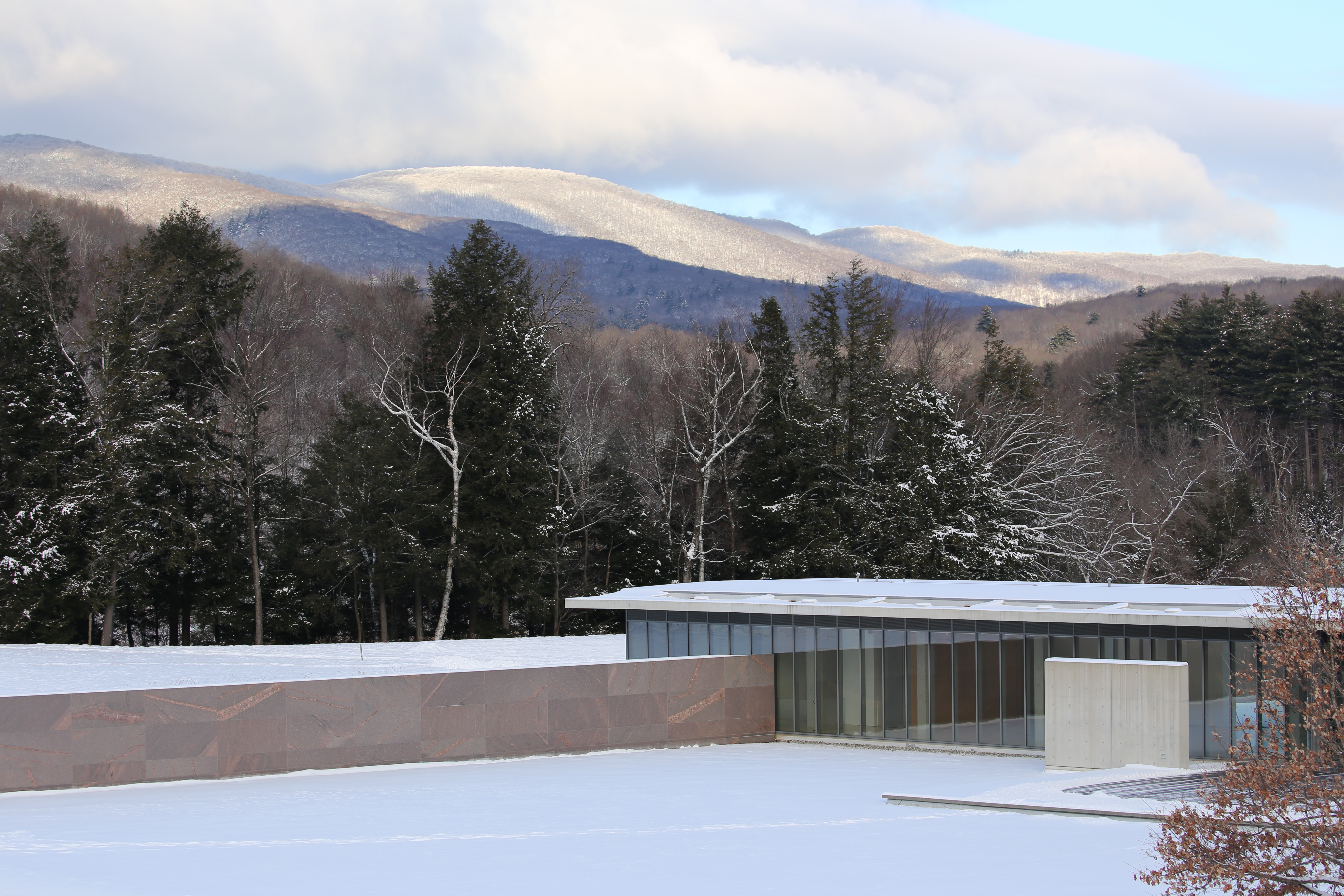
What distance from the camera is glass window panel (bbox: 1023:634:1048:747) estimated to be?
22500 millimetres

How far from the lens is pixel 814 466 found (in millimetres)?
44125

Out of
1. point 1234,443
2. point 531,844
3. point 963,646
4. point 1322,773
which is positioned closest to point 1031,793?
point 1322,773

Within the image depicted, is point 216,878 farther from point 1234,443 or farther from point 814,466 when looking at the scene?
point 1234,443

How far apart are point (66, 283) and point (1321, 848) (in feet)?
140

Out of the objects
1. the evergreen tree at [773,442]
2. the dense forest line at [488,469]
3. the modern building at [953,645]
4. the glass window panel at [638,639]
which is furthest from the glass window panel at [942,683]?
the evergreen tree at [773,442]

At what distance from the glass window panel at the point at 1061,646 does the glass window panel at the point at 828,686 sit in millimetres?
4579

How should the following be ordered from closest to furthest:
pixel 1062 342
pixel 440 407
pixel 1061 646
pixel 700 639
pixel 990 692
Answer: pixel 1061 646
pixel 990 692
pixel 700 639
pixel 440 407
pixel 1062 342

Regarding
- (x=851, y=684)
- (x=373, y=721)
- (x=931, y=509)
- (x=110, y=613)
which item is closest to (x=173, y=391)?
(x=110, y=613)

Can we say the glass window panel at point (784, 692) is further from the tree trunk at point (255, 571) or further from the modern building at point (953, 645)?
the tree trunk at point (255, 571)

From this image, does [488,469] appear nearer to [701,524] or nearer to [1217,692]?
[701,524]

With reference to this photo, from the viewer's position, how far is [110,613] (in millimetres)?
36031

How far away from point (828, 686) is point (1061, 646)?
5.16m

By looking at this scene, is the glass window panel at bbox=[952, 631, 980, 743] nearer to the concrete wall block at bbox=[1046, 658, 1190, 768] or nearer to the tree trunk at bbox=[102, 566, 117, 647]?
the concrete wall block at bbox=[1046, 658, 1190, 768]

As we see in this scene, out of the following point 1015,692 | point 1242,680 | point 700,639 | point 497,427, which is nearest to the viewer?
point 1242,680
